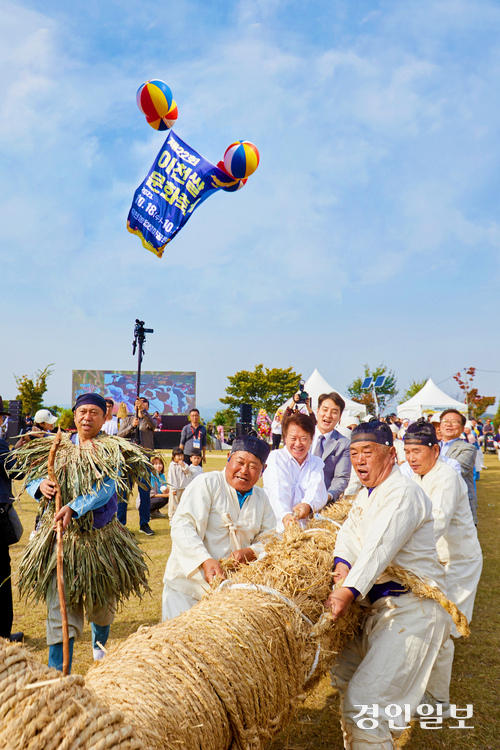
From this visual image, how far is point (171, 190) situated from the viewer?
10562 millimetres

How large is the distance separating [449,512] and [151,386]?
40828 mm

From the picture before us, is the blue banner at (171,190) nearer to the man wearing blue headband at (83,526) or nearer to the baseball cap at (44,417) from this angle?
the baseball cap at (44,417)

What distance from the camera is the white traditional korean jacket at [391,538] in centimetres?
230

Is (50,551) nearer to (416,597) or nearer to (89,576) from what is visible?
(89,576)

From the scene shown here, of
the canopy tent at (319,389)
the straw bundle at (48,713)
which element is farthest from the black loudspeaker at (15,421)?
the straw bundle at (48,713)

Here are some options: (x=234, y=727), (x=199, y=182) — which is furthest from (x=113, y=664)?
(x=199, y=182)

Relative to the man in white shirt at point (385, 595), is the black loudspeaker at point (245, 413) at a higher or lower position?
higher

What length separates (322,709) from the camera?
10.5 ft

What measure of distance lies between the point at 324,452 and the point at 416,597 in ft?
9.01

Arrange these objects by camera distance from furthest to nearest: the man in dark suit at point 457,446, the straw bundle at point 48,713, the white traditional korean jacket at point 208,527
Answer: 1. the man in dark suit at point 457,446
2. the white traditional korean jacket at point 208,527
3. the straw bundle at point 48,713

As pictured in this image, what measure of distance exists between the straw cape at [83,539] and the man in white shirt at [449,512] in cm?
223

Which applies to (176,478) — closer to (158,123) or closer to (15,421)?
(158,123)

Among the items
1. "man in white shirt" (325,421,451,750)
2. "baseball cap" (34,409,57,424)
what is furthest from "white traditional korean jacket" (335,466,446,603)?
"baseball cap" (34,409,57,424)

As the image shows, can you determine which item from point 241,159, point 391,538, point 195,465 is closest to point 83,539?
point 391,538
